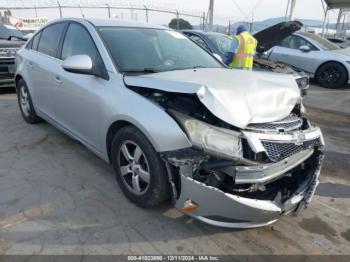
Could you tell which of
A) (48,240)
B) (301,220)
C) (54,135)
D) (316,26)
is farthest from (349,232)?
(316,26)

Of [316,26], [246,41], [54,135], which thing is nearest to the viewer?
[54,135]

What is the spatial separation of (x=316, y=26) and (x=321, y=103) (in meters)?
27.6

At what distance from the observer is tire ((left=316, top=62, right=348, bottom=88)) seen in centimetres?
999

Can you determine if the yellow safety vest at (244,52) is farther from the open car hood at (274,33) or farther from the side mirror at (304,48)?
the side mirror at (304,48)

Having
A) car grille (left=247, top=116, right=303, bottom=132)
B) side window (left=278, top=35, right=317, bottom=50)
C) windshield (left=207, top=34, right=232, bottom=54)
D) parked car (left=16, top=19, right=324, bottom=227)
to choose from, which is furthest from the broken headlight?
side window (left=278, top=35, right=317, bottom=50)

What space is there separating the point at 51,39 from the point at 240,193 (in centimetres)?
348

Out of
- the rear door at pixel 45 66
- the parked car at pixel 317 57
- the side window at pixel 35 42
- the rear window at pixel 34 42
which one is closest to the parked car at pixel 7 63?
the rear window at pixel 34 42

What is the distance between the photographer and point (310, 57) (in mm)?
10430

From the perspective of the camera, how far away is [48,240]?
2646 mm

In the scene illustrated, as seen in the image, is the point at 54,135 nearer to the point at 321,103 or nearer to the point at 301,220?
the point at 301,220

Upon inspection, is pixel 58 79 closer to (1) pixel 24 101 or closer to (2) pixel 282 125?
(1) pixel 24 101

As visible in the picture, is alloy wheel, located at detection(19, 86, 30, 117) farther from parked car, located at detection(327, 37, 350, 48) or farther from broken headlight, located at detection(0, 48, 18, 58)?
parked car, located at detection(327, 37, 350, 48)

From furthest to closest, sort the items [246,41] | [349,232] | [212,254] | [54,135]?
[246,41], [54,135], [349,232], [212,254]

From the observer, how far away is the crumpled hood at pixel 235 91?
2512 millimetres
